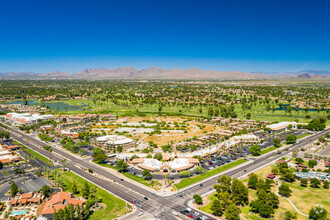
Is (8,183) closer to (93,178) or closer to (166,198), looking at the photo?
(93,178)

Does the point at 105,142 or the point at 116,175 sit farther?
the point at 105,142

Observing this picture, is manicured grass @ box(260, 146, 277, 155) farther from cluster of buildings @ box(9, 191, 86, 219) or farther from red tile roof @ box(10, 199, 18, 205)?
red tile roof @ box(10, 199, 18, 205)

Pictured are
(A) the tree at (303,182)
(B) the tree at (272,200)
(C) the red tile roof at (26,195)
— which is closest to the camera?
(B) the tree at (272,200)

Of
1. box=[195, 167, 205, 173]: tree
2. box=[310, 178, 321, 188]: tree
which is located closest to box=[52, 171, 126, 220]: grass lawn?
box=[195, 167, 205, 173]: tree

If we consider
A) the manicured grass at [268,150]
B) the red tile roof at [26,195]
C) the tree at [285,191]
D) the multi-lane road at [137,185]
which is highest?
the tree at [285,191]

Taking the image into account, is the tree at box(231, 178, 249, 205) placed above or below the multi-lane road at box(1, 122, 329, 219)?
above

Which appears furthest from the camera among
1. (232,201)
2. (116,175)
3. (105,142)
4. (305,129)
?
(305,129)

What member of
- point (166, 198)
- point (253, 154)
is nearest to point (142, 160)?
point (166, 198)

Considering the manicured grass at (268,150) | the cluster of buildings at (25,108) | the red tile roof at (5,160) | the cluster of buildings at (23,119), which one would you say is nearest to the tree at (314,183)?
the manicured grass at (268,150)

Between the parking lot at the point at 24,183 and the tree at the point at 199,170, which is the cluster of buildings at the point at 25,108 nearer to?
the parking lot at the point at 24,183
